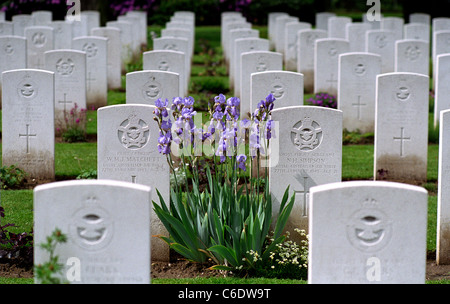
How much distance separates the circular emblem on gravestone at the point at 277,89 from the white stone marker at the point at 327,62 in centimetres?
429

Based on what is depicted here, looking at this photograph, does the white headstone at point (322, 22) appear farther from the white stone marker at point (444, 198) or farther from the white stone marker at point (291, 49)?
the white stone marker at point (444, 198)

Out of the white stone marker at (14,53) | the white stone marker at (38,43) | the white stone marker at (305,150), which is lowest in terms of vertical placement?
the white stone marker at (305,150)

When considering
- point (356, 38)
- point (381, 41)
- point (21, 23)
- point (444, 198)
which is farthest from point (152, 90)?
point (21, 23)

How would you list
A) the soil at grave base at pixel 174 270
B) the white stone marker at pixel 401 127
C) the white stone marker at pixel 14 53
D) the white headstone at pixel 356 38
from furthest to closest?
1. the white headstone at pixel 356 38
2. the white stone marker at pixel 14 53
3. the white stone marker at pixel 401 127
4. the soil at grave base at pixel 174 270

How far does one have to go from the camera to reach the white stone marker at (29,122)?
327 inches

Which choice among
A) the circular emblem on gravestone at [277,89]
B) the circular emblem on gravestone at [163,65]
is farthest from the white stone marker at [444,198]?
the circular emblem on gravestone at [163,65]

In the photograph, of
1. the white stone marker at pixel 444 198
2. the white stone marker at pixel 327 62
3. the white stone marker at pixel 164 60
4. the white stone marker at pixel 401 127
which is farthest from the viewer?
the white stone marker at pixel 327 62

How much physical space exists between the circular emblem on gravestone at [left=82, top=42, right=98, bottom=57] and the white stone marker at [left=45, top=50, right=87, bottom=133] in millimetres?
1777

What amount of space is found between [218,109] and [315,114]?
91 centimetres

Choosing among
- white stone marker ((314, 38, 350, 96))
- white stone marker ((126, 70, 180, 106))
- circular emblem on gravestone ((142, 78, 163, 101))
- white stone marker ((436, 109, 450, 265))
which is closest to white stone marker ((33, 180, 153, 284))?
white stone marker ((436, 109, 450, 265))

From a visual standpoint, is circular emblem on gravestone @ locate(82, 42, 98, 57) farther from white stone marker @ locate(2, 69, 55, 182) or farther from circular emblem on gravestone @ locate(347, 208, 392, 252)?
circular emblem on gravestone @ locate(347, 208, 392, 252)

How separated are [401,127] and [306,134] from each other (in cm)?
267

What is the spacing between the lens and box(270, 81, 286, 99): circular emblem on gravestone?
852 centimetres
